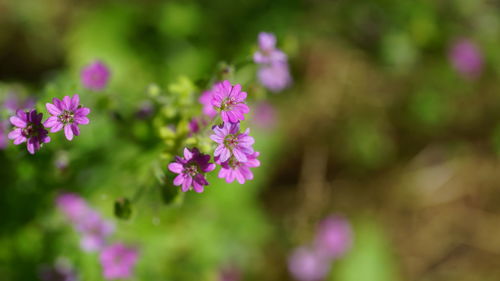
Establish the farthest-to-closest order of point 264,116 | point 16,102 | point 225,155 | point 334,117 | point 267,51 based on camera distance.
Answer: point 334,117 < point 264,116 < point 16,102 < point 267,51 < point 225,155

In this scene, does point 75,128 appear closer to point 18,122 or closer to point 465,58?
point 18,122

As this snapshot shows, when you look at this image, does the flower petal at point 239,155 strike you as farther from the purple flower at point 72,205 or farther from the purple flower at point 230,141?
the purple flower at point 72,205

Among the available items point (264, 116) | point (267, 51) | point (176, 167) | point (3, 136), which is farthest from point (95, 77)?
point (264, 116)

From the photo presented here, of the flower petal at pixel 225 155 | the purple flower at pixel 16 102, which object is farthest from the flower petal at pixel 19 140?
the flower petal at pixel 225 155

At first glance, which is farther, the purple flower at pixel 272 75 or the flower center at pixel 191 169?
the purple flower at pixel 272 75

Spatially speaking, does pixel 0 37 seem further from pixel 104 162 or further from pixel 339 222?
pixel 339 222

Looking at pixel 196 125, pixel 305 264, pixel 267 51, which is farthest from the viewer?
pixel 305 264
